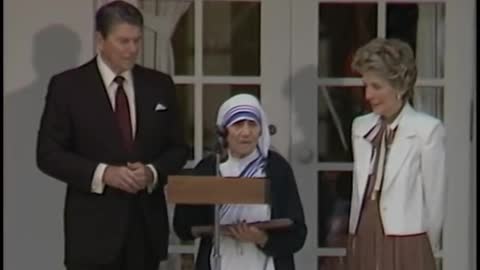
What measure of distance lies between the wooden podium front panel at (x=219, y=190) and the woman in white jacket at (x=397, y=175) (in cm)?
40

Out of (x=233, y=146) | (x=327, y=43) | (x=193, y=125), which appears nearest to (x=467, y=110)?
(x=327, y=43)

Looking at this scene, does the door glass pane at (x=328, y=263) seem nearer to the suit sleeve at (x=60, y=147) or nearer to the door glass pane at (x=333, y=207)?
the door glass pane at (x=333, y=207)

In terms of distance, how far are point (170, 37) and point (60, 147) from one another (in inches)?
58.0

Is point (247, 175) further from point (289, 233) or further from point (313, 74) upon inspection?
point (313, 74)

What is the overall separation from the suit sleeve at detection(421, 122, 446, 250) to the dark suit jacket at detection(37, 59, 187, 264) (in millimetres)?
858

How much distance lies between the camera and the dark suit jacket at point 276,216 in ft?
19.0

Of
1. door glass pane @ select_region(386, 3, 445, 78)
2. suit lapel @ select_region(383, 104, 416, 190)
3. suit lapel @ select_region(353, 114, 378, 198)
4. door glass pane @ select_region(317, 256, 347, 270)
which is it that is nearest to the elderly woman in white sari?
Answer: suit lapel @ select_region(353, 114, 378, 198)

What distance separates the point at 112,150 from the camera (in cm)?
580

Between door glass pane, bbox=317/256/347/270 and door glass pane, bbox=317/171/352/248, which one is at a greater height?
door glass pane, bbox=317/171/352/248

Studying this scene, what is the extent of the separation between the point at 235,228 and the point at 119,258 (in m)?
0.42

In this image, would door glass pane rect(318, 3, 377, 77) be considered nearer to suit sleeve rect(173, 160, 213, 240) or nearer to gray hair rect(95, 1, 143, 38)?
suit sleeve rect(173, 160, 213, 240)

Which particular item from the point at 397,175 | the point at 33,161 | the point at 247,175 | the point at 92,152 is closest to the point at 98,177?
the point at 92,152

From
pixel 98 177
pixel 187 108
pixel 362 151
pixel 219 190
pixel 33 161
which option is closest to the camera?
pixel 219 190

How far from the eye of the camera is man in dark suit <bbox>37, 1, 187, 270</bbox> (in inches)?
225
